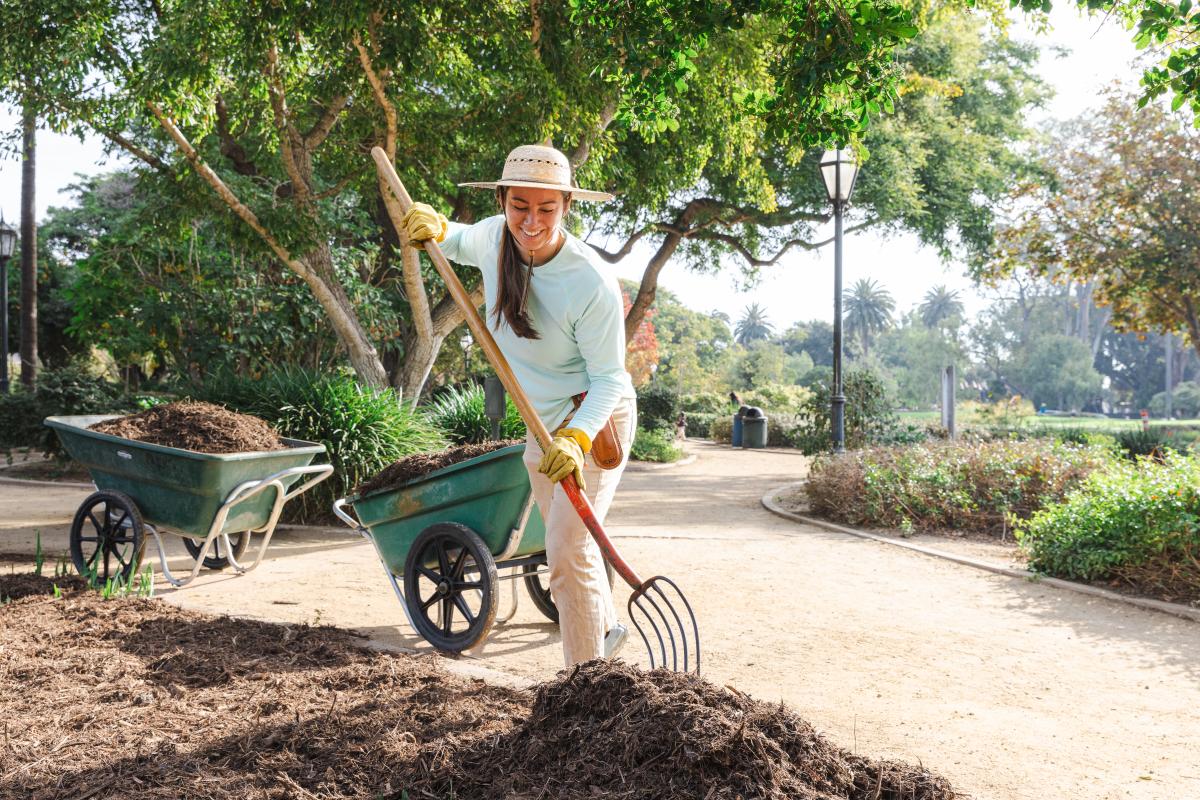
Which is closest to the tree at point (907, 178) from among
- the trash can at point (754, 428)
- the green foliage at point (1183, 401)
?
the trash can at point (754, 428)

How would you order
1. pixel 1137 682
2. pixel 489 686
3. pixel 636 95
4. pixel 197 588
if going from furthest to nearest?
pixel 197 588
pixel 636 95
pixel 1137 682
pixel 489 686

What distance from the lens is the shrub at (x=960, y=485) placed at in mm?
8828

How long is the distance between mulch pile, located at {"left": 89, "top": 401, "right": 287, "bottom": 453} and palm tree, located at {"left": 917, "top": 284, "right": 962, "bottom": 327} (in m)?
117

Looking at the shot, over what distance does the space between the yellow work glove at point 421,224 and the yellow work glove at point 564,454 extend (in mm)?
1026

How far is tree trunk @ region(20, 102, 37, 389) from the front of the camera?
54.5ft

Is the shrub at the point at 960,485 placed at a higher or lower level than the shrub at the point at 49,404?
lower

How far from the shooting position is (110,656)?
397cm

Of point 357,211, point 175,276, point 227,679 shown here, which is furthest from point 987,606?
point 175,276

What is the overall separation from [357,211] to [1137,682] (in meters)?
11.1

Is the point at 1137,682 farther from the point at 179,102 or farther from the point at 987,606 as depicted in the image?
the point at 179,102

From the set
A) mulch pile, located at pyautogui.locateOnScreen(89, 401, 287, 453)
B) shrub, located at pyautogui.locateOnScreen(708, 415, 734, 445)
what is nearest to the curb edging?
mulch pile, located at pyautogui.locateOnScreen(89, 401, 287, 453)

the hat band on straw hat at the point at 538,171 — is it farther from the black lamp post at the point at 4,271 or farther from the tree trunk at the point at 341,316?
the black lamp post at the point at 4,271

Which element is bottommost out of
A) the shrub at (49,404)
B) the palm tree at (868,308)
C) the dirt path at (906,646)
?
the dirt path at (906,646)

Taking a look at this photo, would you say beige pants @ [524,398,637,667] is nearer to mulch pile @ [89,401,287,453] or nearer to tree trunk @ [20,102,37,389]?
mulch pile @ [89,401,287,453]
